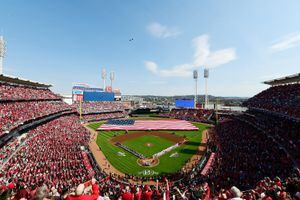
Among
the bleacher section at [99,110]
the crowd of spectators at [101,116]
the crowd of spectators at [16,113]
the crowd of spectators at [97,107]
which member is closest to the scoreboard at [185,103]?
the bleacher section at [99,110]

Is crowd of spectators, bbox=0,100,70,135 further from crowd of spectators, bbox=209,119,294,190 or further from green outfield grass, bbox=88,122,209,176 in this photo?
crowd of spectators, bbox=209,119,294,190

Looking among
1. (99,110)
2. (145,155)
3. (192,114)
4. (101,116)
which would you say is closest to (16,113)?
(145,155)

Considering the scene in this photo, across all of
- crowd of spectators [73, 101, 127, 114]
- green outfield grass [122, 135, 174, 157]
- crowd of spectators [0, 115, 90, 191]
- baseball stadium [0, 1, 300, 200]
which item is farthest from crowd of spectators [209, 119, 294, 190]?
crowd of spectators [73, 101, 127, 114]

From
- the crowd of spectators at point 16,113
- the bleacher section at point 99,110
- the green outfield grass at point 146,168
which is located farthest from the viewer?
the bleacher section at point 99,110

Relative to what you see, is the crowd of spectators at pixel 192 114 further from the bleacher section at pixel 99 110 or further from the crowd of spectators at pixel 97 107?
the crowd of spectators at pixel 97 107

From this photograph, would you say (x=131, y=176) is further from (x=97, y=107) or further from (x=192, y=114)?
(x=97, y=107)

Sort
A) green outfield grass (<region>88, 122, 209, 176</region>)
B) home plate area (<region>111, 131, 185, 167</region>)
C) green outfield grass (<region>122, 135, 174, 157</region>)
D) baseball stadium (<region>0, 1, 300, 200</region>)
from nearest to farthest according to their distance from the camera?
baseball stadium (<region>0, 1, 300, 200</region>)
green outfield grass (<region>88, 122, 209, 176</region>)
home plate area (<region>111, 131, 185, 167</region>)
green outfield grass (<region>122, 135, 174, 157</region>)
